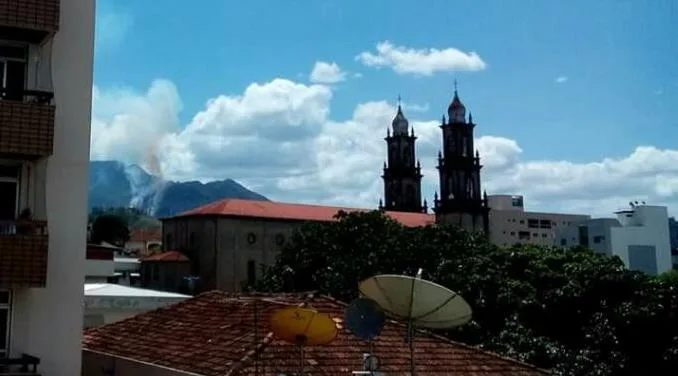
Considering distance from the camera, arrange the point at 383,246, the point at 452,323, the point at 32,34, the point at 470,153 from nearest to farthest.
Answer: the point at 452,323 < the point at 32,34 < the point at 383,246 < the point at 470,153

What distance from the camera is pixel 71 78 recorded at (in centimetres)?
1409

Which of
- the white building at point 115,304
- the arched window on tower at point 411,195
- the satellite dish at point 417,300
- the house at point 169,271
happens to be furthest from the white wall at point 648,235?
the satellite dish at point 417,300

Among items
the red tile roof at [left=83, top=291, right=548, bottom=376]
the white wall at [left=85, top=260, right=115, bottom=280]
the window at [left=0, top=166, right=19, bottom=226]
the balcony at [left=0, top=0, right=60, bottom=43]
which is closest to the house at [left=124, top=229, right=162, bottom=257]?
the white wall at [left=85, top=260, right=115, bottom=280]

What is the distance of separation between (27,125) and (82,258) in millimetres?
2467

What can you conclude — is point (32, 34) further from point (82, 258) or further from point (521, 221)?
point (521, 221)

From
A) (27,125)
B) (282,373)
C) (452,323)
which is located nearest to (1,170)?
(27,125)

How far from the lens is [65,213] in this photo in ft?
45.1

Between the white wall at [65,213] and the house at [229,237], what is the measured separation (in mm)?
Answer: 55972

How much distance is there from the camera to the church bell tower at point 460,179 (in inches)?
3489

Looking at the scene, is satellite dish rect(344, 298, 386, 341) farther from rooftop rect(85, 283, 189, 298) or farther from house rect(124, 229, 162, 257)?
house rect(124, 229, 162, 257)

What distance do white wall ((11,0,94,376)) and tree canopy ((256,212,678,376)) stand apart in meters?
12.4

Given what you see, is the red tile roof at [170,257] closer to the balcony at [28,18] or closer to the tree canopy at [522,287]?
the tree canopy at [522,287]

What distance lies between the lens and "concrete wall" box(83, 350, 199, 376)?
49.9 ft

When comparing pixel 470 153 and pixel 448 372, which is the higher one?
pixel 470 153
